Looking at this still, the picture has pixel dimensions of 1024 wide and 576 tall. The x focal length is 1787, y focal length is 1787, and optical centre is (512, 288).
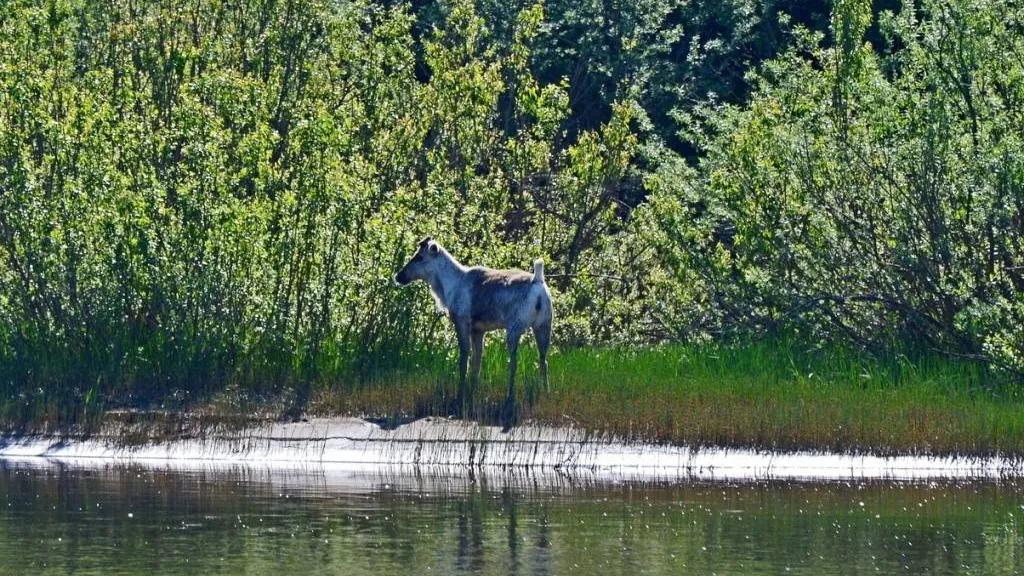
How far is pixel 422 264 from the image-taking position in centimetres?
2138

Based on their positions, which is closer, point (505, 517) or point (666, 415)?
point (505, 517)

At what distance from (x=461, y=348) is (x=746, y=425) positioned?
3.52 m

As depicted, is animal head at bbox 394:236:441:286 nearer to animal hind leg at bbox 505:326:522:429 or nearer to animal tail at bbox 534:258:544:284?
→ animal hind leg at bbox 505:326:522:429

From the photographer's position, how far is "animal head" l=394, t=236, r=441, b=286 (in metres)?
→ 21.2

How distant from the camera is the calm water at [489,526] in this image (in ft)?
43.4

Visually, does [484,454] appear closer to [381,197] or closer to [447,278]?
[447,278]

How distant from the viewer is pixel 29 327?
71.8 feet

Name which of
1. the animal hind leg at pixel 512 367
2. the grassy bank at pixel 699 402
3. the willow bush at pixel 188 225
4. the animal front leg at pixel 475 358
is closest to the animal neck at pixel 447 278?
the animal front leg at pixel 475 358

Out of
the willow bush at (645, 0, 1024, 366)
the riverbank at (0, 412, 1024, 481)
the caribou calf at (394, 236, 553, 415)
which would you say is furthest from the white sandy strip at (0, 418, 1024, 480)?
the willow bush at (645, 0, 1024, 366)

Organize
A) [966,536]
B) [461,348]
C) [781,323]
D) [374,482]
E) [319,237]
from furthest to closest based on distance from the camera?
[781,323] → [319,237] → [461,348] → [374,482] → [966,536]

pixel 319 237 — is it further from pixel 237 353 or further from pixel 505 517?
pixel 505 517

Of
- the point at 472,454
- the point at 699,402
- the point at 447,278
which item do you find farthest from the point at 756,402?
the point at 447,278

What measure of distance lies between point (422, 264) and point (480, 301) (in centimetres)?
100

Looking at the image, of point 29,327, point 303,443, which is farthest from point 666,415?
point 29,327
